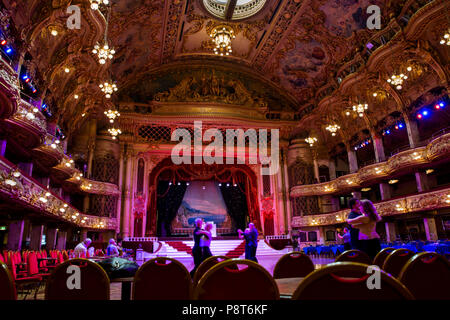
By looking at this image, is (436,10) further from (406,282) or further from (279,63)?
(406,282)

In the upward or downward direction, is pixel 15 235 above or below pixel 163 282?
above

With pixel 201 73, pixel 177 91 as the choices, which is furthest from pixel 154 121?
pixel 201 73

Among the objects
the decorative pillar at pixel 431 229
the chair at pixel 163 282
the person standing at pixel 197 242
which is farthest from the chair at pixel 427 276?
the decorative pillar at pixel 431 229

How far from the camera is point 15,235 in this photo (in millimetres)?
14508

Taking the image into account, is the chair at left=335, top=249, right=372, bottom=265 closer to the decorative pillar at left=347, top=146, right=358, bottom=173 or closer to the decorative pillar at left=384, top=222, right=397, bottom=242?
the decorative pillar at left=384, top=222, right=397, bottom=242

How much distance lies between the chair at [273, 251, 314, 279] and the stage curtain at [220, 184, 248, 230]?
21.7m

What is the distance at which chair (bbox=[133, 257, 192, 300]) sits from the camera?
2633 mm

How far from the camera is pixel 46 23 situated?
37.2 feet

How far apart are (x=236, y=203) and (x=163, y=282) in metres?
23.7

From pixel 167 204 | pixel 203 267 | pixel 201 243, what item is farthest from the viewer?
pixel 167 204

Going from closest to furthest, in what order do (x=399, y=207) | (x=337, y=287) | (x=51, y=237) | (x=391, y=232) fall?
1. (x=337, y=287)
2. (x=399, y=207)
3. (x=51, y=237)
4. (x=391, y=232)

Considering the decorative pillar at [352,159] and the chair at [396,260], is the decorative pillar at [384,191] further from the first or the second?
the chair at [396,260]

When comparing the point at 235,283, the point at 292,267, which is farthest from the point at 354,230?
the point at 235,283

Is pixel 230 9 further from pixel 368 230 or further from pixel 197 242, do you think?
pixel 368 230
